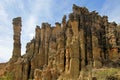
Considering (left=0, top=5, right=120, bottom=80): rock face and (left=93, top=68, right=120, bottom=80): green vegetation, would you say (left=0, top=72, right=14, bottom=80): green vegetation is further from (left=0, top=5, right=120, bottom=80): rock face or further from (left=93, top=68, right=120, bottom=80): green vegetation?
(left=93, top=68, right=120, bottom=80): green vegetation

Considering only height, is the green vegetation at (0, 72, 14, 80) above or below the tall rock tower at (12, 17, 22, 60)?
below

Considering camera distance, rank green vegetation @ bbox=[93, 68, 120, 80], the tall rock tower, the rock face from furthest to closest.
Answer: the tall rock tower
the rock face
green vegetation @ bbox=[93, 68, 120, 80]

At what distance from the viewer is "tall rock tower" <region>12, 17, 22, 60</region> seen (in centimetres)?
9187

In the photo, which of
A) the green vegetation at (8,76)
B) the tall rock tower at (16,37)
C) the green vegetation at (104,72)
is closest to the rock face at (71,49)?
the tall rock tower at (16,37)

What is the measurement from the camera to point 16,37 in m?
94.1

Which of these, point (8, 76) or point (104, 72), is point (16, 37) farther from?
point (104, 72)

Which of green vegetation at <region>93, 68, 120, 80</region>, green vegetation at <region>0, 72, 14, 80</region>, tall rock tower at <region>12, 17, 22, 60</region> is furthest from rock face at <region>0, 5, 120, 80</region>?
green vegetation at <region>93, 68, 120, 80</region>

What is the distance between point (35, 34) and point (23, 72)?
49.4 feet

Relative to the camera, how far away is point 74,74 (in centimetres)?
6994

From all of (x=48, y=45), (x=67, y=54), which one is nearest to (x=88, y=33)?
(x=67, y=54)

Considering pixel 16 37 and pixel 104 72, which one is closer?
pixel 104 72

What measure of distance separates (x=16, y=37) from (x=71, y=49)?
25026mm

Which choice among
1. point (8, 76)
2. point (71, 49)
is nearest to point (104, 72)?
point (71, 49)

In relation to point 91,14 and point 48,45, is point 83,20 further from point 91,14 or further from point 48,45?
point 48,45
